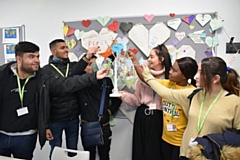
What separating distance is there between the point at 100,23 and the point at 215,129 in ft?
6.08

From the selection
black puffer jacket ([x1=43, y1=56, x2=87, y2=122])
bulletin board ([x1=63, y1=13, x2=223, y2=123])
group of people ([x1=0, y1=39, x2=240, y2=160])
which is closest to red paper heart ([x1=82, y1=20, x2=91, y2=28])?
bulletin board ([x1=63, y1=13, x2=223, y2=123])

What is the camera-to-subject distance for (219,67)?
1634 mm

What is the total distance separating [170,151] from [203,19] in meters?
1.40

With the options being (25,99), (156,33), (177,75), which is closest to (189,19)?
(156,33)

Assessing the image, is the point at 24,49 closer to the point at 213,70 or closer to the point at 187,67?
the point at 187,67

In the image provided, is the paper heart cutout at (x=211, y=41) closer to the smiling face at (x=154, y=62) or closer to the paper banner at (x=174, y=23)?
the paper banner at (x=174, y=23)

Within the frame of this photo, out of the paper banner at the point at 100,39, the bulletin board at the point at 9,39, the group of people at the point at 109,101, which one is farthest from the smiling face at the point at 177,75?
the bulletin board at the point at 9,39

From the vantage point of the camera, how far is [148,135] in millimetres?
2361

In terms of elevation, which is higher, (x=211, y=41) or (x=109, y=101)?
(x=211, y=41)

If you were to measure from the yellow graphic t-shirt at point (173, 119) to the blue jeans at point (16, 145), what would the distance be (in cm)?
125

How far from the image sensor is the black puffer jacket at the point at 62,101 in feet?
7.68

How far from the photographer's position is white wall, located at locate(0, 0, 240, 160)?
2.46 meters

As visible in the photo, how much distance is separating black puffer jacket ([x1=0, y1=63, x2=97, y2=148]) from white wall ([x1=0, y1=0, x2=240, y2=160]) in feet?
2.92

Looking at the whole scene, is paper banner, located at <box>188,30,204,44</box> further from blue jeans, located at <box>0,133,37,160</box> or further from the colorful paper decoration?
blue jeans, located at <box>0,133,37,160</box>
